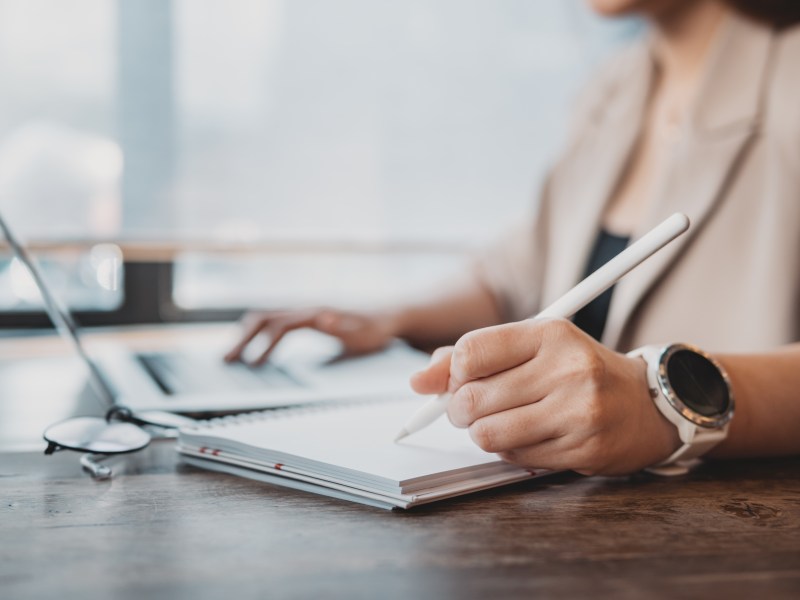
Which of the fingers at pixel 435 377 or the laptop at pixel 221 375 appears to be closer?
the fingers at pixel 435 377

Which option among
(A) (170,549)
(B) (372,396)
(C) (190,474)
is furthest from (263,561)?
(B) (372,396)

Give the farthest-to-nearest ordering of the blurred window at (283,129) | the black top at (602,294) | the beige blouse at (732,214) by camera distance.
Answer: the blurred window at (283,129)
the black top at (602,294)
the beige blouse at (732,214)

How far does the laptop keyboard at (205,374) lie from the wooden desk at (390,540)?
26 centimetres

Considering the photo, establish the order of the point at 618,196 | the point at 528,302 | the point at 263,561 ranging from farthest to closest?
the point at 528,302 < the point at 618,196 < the point at 263,561

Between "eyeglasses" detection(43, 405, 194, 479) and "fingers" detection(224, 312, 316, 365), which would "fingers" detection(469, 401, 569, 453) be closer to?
"eyeglasses" detection(43, 405, 194, 479)

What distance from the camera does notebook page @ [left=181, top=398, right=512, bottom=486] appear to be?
519mm

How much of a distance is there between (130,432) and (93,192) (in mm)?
808

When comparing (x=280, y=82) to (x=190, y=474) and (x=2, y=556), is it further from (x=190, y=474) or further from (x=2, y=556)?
(x=2, y=556)

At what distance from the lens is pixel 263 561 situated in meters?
0.42

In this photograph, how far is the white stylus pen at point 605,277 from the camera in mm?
525

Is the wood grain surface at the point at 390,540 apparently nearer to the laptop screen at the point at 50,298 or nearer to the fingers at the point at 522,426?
the fingers at the point at 522,426

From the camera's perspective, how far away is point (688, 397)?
0.58 meters

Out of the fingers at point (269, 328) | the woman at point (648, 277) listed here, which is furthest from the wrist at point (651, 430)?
the fingers at point (269, 328)

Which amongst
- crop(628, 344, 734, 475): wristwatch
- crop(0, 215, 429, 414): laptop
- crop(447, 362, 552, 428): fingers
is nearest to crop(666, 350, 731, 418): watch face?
crop(628, 344, 734, 475): wristwatch
